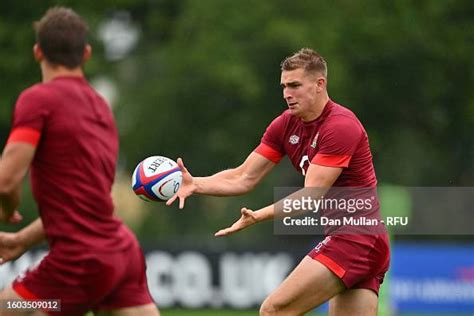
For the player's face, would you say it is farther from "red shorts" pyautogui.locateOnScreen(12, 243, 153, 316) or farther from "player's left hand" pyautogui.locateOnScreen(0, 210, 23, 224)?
"player's left hand" pyautogui.locateOnScreen(0, 210, 23, 224)

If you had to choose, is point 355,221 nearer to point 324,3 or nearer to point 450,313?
point 450,313

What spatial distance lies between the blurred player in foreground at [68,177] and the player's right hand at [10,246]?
0.70 feet

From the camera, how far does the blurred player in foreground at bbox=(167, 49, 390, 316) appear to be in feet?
26.6

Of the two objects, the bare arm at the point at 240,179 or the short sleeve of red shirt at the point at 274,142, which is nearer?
the short sleeve of red shirt at the point at 274,142

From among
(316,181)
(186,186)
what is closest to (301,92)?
(316,181)

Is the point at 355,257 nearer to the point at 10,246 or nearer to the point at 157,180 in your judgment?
the point at 157,180

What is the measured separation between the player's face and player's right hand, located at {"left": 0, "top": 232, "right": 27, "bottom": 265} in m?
2.64

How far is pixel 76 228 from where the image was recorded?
6.18 m

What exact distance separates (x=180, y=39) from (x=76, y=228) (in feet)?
77.0

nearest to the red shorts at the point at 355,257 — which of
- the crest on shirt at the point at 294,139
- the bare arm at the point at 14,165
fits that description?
the crest on shirt at the point at 294,139

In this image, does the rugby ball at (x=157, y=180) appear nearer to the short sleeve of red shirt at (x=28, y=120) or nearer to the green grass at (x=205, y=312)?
the short sleeve of red shirt at (x=28, y=120)

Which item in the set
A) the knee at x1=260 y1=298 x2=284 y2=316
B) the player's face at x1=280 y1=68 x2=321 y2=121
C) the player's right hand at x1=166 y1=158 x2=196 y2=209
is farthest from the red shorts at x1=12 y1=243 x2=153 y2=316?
the player's face at x1=280 y1=68 x2=321 y2=121

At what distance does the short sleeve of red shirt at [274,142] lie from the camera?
8.79 m

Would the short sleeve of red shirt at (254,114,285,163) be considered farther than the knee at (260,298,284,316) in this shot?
Yes
